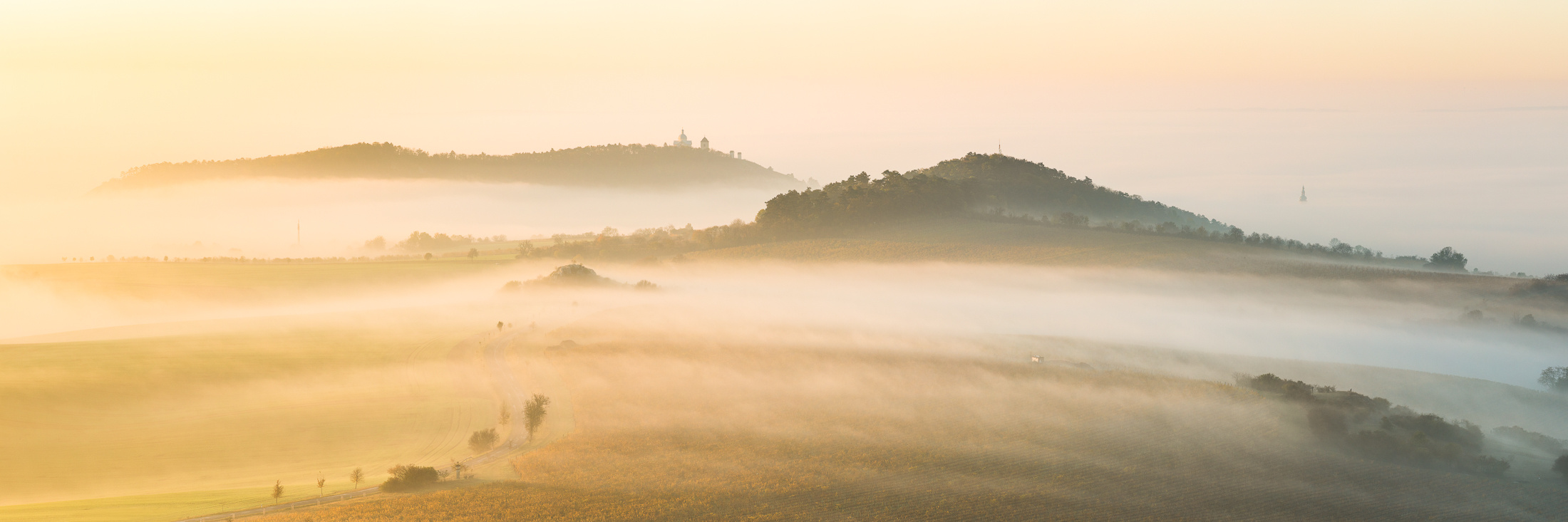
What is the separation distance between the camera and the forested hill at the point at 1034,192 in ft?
397

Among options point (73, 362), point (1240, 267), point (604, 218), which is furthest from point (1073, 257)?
point (604, 218)

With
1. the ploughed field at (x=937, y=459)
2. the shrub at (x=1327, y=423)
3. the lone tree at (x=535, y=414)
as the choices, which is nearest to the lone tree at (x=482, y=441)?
the lone tree at (x=535, y=414)

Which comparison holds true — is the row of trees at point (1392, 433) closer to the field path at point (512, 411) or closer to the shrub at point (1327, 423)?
the shrub at point (1327, 423)

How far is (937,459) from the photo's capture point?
52.3 m

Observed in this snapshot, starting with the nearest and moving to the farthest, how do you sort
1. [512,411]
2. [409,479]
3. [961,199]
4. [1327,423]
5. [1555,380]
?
1. [409,479]
2. [1327,423]
3. [512,411]
4. [1555,380]
5. [961,199]

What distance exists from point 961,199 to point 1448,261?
52.9 m

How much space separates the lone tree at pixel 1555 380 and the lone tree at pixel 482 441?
77341 mm

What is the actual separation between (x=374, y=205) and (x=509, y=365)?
136075 millimetres

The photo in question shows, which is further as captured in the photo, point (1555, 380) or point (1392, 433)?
point (1555, 380)

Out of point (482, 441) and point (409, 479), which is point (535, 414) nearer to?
point (482, 441)

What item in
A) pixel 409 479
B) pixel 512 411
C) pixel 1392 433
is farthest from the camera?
pixel 512 411

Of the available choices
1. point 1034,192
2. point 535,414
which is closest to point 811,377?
point 535,414

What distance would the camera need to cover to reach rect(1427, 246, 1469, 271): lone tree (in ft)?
292

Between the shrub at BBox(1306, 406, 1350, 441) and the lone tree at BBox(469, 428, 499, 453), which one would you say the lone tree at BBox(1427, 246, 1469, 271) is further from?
the lone tree at BBox(469, 428, 499, 453)
